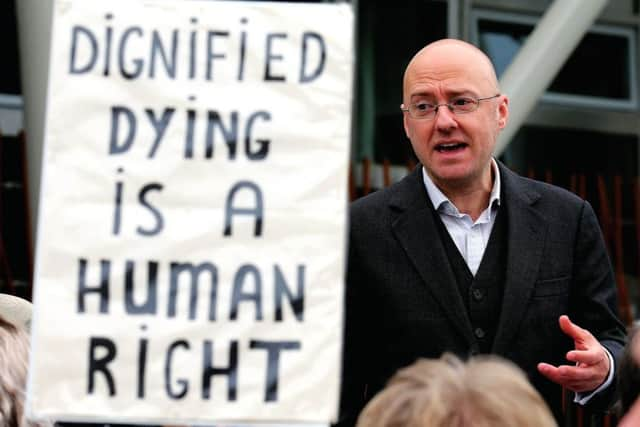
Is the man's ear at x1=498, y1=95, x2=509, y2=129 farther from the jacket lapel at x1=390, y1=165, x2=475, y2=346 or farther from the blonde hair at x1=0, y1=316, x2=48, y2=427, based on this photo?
the blonde hair at x1=0, y1=316, x2=48, y2=427

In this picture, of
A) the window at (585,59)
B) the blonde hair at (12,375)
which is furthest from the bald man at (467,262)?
the window at (585,59)

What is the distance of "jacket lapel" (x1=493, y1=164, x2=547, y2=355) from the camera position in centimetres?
311

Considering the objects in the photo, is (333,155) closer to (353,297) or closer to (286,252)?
(286,252)

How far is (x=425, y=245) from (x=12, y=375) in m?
1.01

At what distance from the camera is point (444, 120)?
3084 millimetres

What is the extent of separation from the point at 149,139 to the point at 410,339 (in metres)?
0.91

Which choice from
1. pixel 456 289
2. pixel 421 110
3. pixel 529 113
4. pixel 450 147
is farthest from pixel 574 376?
pixel 529 113

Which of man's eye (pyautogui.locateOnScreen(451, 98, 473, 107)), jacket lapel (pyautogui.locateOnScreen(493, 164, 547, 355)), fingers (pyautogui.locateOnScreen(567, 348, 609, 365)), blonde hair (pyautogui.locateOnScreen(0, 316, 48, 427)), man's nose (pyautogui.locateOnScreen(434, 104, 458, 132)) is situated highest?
man's eye (pyautogui.locateOnScreen(451, 98, 473, 107))

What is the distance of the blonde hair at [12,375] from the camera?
264 centimetres

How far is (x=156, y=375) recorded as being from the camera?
95.2 inches

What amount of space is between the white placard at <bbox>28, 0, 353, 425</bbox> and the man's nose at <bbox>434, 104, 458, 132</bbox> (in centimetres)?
59

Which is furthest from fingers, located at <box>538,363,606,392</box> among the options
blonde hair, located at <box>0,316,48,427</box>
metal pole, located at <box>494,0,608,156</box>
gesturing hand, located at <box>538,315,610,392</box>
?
metal pole, located at <box>494,0,608,156</box>

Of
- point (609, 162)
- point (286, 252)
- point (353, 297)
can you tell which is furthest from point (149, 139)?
point (609, 162)

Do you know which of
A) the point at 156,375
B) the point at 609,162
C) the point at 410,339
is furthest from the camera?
the point at 609,162
